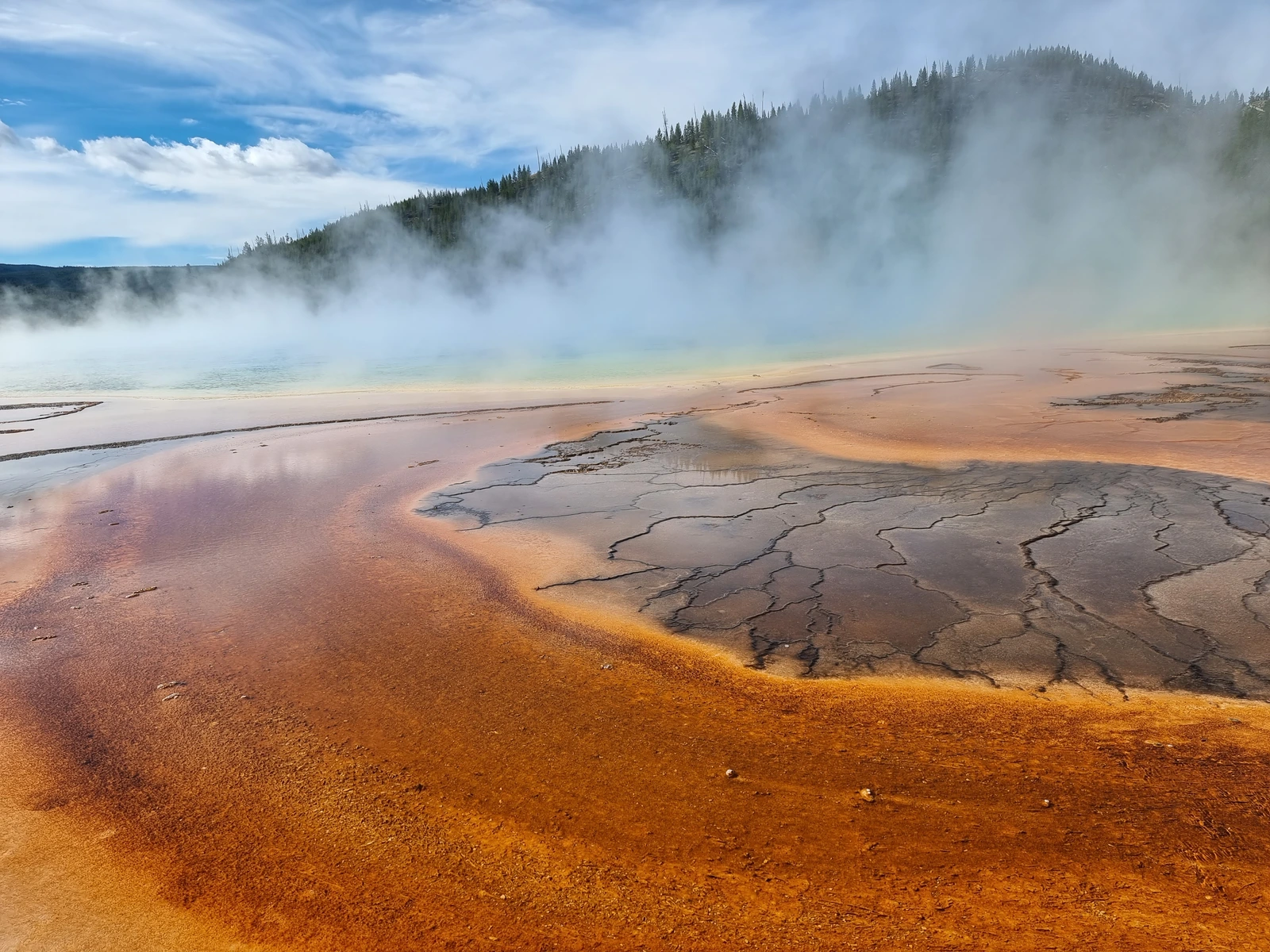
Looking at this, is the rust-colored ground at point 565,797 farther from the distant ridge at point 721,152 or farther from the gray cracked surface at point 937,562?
the distant ridge at point 721,152

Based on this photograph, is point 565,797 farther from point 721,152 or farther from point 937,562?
point 721,152

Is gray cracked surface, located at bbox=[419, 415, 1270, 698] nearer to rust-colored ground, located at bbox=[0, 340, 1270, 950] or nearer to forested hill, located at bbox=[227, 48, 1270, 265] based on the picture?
rust-colored ground, located at bbox=[0, 340, 1270, 950]

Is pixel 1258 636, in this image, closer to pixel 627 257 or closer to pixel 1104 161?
pixel 627 257

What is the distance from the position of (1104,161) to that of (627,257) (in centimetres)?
4564

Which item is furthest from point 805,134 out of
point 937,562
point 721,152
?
point 937,562

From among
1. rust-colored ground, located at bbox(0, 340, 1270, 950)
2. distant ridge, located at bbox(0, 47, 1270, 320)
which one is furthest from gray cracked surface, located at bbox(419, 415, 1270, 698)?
distant ridge, located at bbox(0, 47, 1270, 320)

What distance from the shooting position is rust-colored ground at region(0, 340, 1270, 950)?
2086mm

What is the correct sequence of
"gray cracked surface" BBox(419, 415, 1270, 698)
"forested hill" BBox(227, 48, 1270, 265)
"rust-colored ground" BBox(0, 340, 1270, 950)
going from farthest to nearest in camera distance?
"forested hill" BBox(227, 48, 1270, 265) < "gray cracked surface" BBox(419, 415, 1270, 698) < "rust-colored ground" BBox(0, 340, 1270, 950)

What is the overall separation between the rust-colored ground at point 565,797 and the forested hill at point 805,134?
3094 inches

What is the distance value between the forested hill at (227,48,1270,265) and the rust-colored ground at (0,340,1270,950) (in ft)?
258

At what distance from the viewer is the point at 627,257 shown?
7312 cm

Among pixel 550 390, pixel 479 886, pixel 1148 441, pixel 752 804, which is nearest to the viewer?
pixel 479 886

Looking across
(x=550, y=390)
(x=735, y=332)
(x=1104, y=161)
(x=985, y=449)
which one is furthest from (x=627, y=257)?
(x=985, y=449)

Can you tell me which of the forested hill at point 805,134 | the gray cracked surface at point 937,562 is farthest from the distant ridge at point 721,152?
the gray cracked surface at point 937,562
